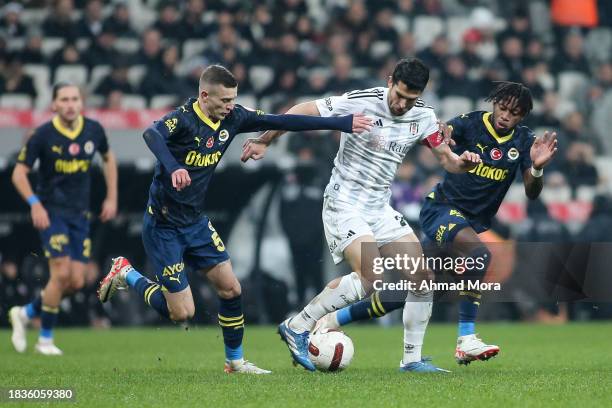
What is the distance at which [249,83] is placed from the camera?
56.5 feet

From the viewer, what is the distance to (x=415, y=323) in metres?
8.79

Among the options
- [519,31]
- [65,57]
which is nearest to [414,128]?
[65,57]

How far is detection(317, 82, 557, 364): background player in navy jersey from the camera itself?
896cm

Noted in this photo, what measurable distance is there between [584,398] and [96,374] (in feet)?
12.2

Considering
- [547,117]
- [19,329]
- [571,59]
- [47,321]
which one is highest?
[571,59]

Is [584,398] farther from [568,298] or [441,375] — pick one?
[568,298]

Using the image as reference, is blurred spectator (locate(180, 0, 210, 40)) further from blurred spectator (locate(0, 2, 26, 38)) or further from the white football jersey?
the white football jersey

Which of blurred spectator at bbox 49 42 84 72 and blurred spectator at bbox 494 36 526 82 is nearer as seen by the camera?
blurred spectator at bbox 49 42 84 72

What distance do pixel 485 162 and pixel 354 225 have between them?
1536 millimetres

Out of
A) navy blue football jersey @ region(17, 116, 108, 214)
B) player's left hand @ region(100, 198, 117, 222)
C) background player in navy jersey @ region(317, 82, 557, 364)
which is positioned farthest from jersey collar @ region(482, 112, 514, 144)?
navy blue football jersey @ region(17, 116, 108, 214)

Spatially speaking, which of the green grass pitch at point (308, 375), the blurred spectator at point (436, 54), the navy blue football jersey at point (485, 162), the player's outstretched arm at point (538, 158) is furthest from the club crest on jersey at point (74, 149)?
the blurred spectator at point (436, 54)

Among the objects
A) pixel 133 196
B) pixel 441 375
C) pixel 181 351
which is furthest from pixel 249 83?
pixel 441 375

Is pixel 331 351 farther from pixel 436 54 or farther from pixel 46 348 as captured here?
pixel 436 54

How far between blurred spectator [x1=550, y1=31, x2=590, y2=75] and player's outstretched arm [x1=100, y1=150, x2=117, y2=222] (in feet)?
32.6
